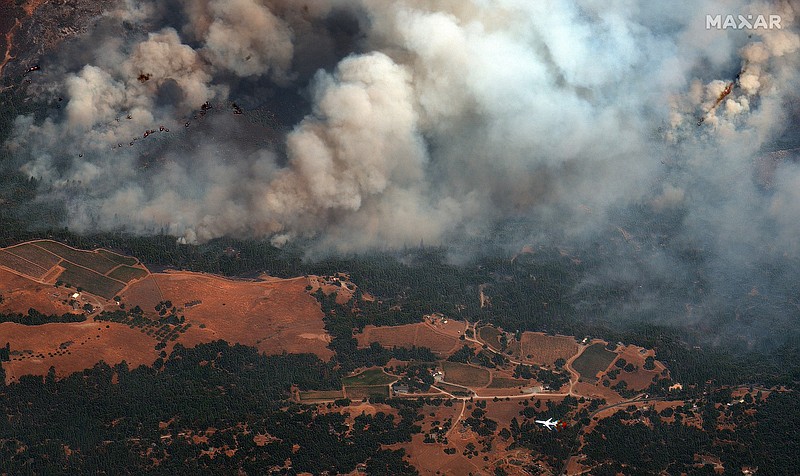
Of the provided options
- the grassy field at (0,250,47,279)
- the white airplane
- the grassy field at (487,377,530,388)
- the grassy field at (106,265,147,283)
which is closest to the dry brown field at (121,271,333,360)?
the grassy field at (106,265,147,283)

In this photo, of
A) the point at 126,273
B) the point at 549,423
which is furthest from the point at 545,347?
the point at 126,273

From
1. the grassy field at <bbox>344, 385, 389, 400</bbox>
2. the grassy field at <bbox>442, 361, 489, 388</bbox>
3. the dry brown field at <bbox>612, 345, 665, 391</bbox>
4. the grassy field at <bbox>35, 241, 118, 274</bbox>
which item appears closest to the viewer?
the grassy field at <bbox>344, 385, 389, 400</bbox>

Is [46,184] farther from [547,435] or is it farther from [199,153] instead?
[547,435]

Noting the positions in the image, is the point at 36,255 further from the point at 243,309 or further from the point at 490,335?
the point at 490,335

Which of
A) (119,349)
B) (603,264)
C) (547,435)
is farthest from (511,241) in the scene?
(119,349)

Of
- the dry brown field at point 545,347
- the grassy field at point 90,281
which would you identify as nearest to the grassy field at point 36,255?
the grassy field at point 90,281

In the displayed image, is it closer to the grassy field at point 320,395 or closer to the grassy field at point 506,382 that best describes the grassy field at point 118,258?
the grassy field at point 320,395

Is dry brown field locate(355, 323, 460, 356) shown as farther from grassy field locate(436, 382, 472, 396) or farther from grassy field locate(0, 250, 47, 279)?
grassy field locate(0, 250, 47, 279)
